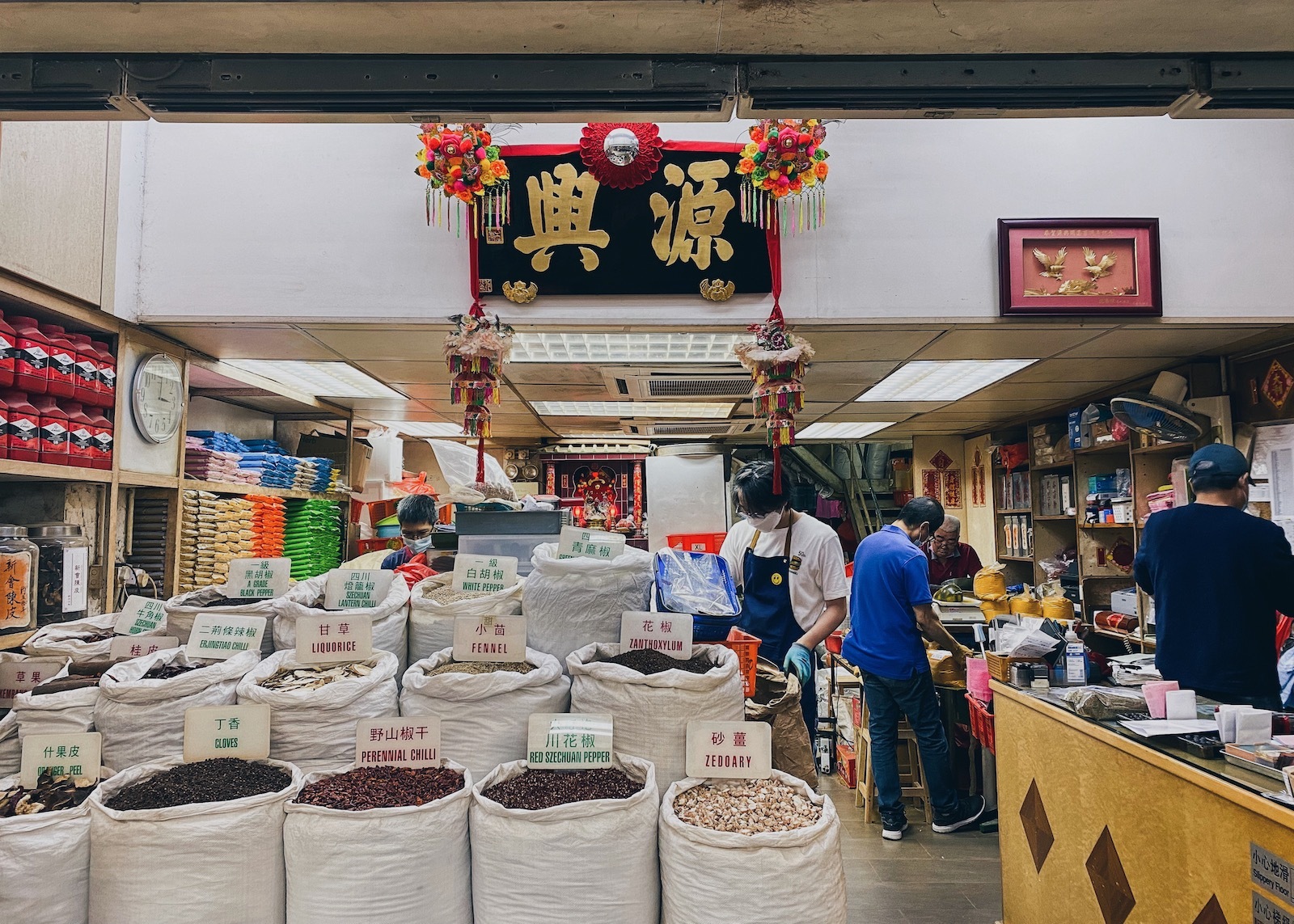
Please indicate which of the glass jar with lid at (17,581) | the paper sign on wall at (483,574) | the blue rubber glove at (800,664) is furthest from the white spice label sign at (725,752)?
the glass jar with lid at (17,581)

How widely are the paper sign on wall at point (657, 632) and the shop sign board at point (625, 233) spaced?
6.46ft

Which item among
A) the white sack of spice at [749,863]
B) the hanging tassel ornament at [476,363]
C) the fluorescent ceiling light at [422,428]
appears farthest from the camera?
the fluorescent ceiling light at [422,428]

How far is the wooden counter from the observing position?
154 centimetres

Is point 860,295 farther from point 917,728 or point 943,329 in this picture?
point 917,728

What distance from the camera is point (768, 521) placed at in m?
3.49

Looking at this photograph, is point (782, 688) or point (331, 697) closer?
point (331, 697)

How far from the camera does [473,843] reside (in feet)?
4.86

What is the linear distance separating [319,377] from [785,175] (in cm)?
294

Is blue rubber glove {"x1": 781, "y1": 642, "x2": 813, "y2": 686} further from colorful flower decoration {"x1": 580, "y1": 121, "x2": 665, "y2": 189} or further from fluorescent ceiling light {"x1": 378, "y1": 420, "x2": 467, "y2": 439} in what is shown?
fluorescent ceiling light {"x1": 378, "y1": 420, "x2": 467, "y2": 439}

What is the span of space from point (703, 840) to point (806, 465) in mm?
8692

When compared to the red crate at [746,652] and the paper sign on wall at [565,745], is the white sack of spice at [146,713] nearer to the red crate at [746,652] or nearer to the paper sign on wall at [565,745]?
the paper sign on wall at [565,745]

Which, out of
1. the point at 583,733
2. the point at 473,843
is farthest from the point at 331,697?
the point at 583,733

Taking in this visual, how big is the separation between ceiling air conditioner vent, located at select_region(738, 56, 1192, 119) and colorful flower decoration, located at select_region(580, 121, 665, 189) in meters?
1.95

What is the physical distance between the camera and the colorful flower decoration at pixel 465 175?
3158 millimetres
